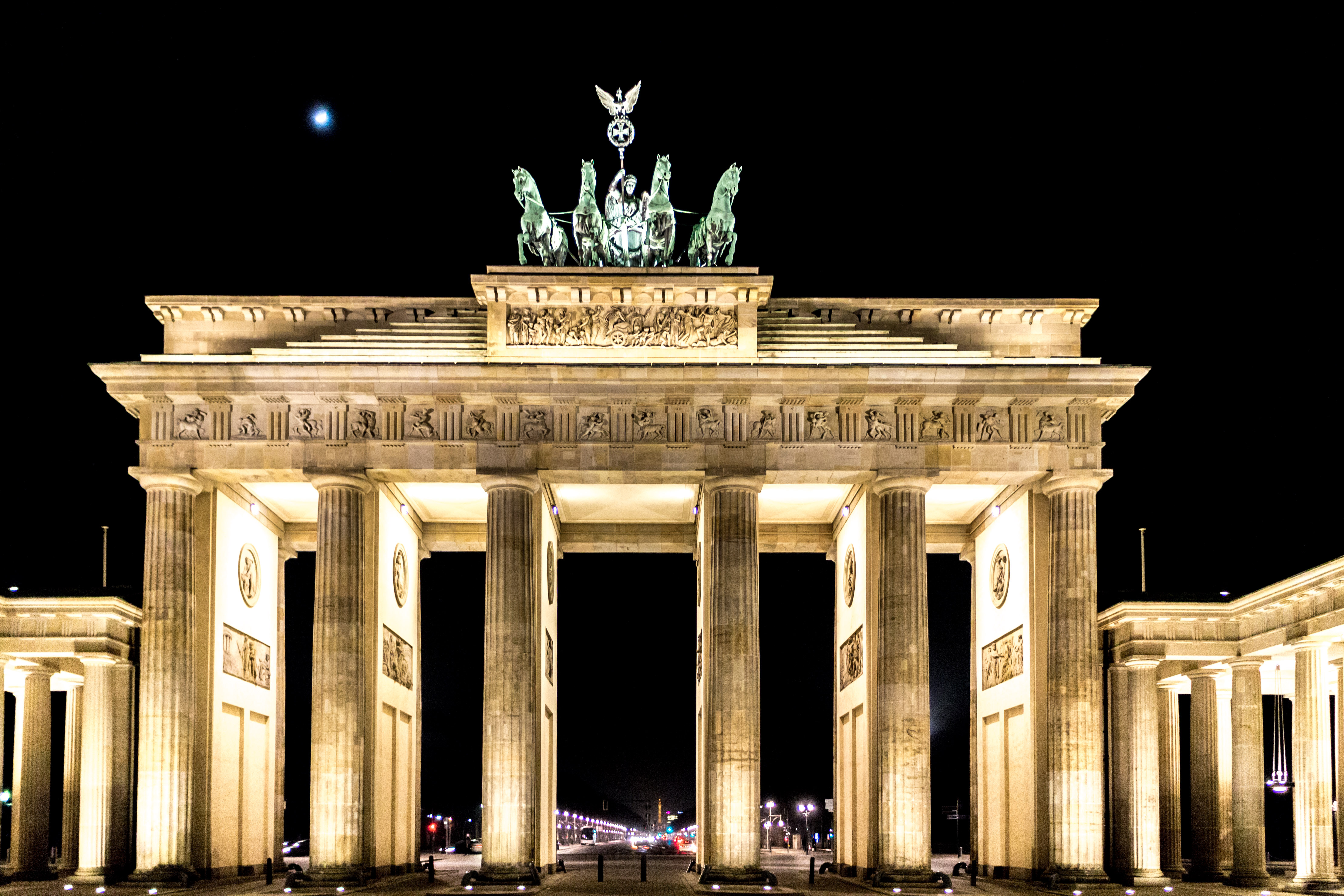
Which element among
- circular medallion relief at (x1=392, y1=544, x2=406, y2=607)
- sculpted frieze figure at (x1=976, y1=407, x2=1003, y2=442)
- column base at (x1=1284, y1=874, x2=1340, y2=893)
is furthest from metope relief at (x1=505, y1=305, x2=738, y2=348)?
column base at (x1=1284, y1=874, x2=1340, y2=893)

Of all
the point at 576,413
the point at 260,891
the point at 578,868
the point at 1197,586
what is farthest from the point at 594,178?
the point at 1197,586

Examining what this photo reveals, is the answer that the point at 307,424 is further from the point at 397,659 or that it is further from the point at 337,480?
the point at 397,659

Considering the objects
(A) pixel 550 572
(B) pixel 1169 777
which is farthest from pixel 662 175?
(B) pixel 1169 777

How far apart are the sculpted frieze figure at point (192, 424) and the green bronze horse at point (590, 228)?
11461mm

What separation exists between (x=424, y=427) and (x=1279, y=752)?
40.6 metres

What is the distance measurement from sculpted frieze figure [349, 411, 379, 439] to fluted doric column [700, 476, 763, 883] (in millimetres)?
9221

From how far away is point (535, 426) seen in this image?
39.8 meters

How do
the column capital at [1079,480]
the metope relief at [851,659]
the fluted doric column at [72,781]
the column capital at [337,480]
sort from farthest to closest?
the fluted doric column at [72,781] < the metope relief at [851,659] < the column capital at [1079,480] < the column capital at [337,480]

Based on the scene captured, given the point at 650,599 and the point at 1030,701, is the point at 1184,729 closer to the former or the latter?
the point at 650,599

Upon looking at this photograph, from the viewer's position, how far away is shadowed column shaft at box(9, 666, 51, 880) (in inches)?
1785

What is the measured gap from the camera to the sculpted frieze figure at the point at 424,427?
39719 mm

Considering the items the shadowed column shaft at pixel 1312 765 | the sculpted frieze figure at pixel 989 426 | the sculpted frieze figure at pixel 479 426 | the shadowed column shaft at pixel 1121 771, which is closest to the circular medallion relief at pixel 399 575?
the sculpted frieze figure at pixel 479 426

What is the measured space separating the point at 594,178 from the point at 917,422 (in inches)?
455

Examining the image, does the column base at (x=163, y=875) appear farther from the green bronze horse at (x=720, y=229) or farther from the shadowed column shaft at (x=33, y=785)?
the green bronze horse at (x=720, y=229)
